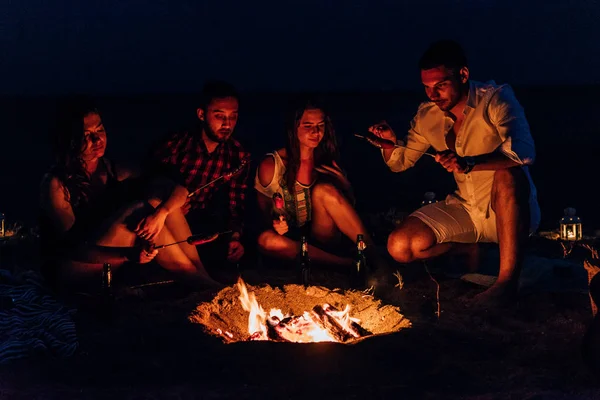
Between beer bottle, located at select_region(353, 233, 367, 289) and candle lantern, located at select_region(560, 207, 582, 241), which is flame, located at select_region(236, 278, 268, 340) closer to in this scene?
beer bottle, located at select_region(353, 233, 367, 289)

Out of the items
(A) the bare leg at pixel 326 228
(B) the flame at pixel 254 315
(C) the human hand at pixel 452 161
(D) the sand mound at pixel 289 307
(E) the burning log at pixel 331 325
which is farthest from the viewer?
(A) the bare leg at pixel 326 228

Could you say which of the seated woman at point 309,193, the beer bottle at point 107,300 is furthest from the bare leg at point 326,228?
the beer bottle at point 107,300

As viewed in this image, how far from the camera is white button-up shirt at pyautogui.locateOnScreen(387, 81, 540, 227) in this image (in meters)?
5.34

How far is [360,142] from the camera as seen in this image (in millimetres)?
15789

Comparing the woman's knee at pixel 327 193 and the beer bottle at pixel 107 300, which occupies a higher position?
the woman's knee at pixel 327 193

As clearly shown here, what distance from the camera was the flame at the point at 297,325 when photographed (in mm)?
4551

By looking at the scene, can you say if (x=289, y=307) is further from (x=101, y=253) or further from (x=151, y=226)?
(x=101, y=253)

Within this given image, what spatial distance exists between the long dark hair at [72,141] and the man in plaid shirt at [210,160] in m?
0.77

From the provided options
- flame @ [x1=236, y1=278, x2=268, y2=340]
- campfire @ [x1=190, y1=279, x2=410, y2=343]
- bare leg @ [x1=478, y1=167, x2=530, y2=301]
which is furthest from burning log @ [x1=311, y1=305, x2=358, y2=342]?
bare leg @ [x1=478, y1=167, x2=530, y2=301]

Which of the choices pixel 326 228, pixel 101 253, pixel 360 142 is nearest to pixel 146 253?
pixel 101 253

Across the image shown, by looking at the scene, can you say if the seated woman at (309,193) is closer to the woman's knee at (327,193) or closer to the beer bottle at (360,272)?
the woman's knee at (327,193)

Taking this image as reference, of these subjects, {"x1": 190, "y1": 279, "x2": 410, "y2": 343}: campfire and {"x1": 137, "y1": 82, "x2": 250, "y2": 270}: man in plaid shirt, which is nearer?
{"x1": 190, "y1": 279, "x2": 410, "y2": 343}: campfire

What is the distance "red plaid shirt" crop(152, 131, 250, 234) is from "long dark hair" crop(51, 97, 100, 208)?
0.80 m

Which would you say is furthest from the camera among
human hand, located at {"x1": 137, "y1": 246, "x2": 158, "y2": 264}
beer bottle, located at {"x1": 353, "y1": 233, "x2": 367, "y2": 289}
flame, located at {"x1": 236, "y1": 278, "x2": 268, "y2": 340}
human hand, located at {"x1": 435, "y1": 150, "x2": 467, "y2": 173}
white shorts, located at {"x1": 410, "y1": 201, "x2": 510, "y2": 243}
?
white shorts, located at {"x1": 410, "y1": 201, "x2": 510, "y2": 243}
